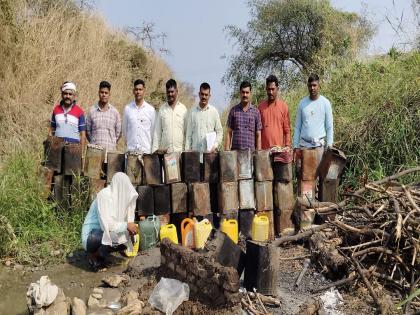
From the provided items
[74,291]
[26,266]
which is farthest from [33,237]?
[74,291]

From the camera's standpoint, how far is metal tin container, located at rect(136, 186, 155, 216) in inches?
210

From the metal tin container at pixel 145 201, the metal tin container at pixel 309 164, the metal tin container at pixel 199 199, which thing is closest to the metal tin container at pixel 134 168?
the metal tin container at pixel 145 201

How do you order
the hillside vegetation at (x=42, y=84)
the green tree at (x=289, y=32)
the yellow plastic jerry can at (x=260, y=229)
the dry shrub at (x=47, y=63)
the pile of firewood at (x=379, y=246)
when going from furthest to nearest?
the green tree at (x=289, y=32) < the dry shrub at (x=47, y=63) < the hillside vegetation at (x=42, y=84) < the yellow plastic jerry can at (x=260, y=229) < the pile of firewood at (x=379, y=246)

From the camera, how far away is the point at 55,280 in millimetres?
4578

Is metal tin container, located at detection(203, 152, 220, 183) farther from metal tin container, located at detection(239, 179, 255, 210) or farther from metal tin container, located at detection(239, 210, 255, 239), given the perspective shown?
metal tin container, located at detection(239, 210, 255, 239)

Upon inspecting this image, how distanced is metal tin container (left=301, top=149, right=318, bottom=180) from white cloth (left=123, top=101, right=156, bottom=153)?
1.87 m

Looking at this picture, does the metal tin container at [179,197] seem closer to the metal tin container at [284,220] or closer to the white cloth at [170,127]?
Result: the white cloth at [170,127]

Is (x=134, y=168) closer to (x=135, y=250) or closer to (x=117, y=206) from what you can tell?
(x=117, y=206)

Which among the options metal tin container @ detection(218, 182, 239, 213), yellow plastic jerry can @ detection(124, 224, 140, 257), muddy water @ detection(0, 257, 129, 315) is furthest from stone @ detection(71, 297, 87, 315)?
metal tin container @ detection(218, 182, 239, 213)

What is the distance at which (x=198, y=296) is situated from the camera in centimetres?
369

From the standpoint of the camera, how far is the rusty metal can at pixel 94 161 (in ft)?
17.6

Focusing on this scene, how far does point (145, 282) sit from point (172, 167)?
1474 mm

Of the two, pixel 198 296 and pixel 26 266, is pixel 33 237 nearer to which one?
pixel 26 266

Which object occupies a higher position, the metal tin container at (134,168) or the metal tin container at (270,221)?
the metal tin container at (134,168)
